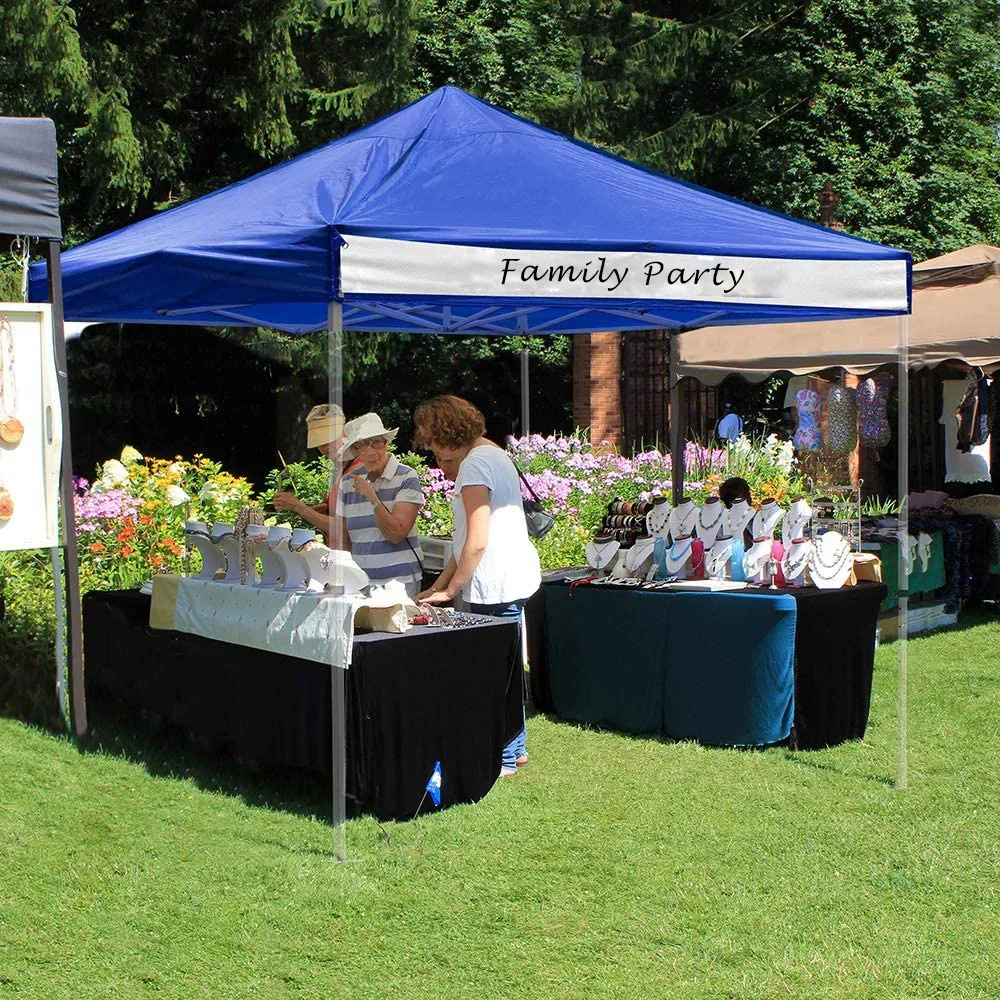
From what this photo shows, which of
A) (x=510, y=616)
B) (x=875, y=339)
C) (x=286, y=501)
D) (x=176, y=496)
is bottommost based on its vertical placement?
(x=510, y=616)

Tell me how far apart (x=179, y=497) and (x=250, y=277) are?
10.9 ft

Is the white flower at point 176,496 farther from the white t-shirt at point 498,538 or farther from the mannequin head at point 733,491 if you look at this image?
the mannequin head at point 733,491

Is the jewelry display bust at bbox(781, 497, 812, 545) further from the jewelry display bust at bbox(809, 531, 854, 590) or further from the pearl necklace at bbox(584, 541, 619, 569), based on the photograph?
the pearl necklace at bbox(584, 541, 619, 569)

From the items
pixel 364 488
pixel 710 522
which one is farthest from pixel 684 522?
pixel 364 488

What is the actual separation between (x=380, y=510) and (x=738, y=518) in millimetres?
1675

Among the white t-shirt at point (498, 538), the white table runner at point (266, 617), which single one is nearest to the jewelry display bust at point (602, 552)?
the white t-shirt at point (498, 538)

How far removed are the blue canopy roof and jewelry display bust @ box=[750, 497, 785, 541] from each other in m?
0.86

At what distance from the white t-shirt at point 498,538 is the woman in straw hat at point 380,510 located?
25cm

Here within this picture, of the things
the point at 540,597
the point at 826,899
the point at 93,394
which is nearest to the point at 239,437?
the point at 93,394

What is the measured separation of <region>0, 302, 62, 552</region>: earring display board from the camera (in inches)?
215

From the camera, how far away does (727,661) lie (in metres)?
5.66

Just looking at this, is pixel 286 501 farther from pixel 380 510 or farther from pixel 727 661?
pixel 727 661

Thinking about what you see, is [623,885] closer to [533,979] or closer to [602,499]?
[533,979]

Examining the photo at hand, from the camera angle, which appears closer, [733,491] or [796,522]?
[796,522]
